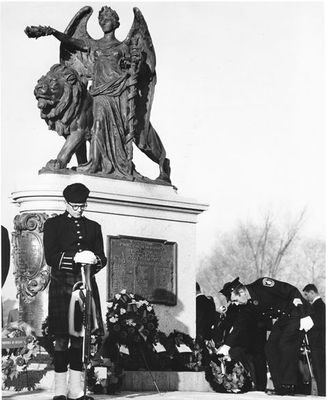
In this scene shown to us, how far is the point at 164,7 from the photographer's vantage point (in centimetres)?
2203

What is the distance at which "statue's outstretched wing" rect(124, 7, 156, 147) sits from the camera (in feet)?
57.3

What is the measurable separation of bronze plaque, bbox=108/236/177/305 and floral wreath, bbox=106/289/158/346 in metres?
0.63

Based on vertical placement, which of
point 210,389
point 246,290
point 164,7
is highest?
point 164,7

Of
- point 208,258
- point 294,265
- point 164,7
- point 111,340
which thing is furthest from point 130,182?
point 208,258

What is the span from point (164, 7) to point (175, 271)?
6.90 meters

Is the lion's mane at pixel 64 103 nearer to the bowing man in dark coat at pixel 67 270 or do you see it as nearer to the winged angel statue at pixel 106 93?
the winged angel statue at pixel 106 93

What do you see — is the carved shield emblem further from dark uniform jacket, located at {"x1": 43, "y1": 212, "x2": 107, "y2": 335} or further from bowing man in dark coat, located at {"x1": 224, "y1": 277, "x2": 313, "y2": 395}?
dark uniform jacket, located at {"x1": 43, "y1": 212, "x2": 107, "y2": 335}

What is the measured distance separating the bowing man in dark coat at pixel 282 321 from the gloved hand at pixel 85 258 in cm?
328

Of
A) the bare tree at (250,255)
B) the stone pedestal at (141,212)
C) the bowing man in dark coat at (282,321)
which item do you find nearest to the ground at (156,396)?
the bowing man in dark coat at (282,321)

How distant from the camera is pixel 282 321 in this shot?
48.1ft

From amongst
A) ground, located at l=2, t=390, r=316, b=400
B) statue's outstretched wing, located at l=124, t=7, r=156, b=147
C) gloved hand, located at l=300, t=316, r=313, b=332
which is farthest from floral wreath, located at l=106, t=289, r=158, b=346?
statue's outstretched wing, located at l=124, t=7, r=156, b=147

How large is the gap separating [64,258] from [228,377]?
3.90 meters

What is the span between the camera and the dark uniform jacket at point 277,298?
14.6 metres

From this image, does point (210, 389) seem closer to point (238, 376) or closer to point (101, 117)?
point (238, 376)
